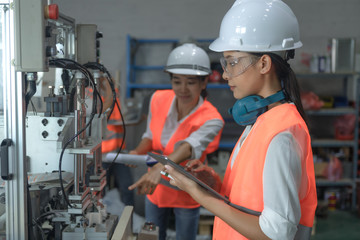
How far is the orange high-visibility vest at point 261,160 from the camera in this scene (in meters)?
1.06

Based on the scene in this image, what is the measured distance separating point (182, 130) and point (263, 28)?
1205mm

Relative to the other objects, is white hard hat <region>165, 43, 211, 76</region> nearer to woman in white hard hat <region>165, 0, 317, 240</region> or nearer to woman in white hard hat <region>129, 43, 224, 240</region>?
woman in white hard hat <region>129, 43, 224, 240</region>

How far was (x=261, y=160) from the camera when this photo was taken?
106cm

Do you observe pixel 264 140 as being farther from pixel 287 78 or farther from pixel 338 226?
pixel 338 226

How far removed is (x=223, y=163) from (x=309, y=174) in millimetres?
3200

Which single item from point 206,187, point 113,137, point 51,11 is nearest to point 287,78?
point 206,187

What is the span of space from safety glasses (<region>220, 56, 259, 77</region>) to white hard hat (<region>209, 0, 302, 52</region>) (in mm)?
29

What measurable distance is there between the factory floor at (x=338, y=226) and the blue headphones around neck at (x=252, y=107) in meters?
2.93

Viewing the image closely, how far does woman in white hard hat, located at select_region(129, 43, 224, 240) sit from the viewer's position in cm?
218

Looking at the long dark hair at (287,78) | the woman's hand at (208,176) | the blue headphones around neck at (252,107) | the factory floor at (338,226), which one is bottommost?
the factory floor at (338,226)

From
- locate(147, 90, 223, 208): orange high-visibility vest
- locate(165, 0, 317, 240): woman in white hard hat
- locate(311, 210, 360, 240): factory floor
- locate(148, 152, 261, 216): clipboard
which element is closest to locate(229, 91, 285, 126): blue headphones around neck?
locate(165, 0, 317, 240): woman in white hard hat

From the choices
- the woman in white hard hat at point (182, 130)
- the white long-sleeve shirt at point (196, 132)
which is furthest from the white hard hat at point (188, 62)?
the white long-sleeve shirt at point (196, 132)

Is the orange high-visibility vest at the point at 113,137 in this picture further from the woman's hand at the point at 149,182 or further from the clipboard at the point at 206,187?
the clipboard at the point at 206,187

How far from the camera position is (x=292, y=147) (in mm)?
1009
